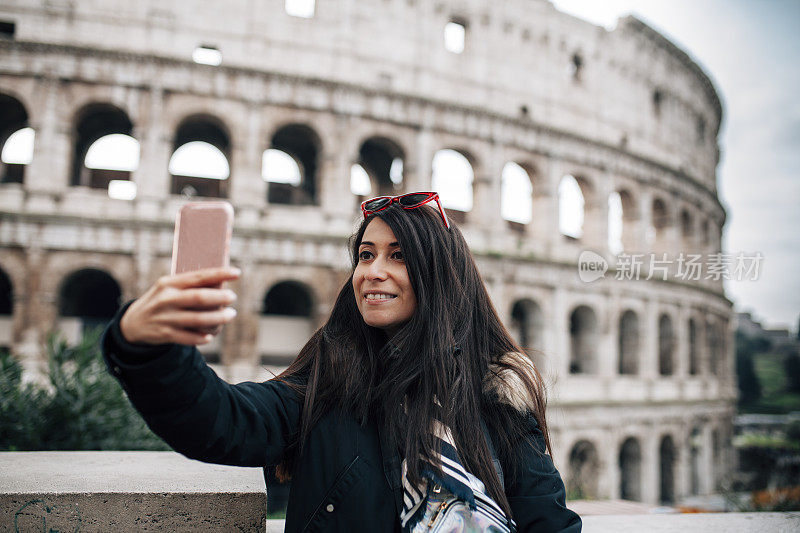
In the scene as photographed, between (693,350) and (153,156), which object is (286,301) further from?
(693,350)

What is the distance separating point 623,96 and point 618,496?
1342 centimetres

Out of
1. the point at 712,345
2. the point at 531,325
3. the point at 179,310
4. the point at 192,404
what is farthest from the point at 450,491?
the point at 712,345

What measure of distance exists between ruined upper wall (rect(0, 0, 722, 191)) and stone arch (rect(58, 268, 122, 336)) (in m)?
5.90

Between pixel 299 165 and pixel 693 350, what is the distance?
16827 mm

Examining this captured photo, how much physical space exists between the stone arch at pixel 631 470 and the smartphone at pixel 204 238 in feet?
61.8

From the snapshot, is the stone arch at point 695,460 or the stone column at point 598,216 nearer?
the stone column at point 598,216

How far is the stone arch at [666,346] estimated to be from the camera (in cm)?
1955

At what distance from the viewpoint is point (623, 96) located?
19188 millimetres

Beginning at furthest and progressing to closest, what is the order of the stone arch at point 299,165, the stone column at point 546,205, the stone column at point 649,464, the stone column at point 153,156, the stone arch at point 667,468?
the stone arch at point 667,468
the stone column at point 649,464
the stone column at point 546,205
the stone arch at point 299,165
the stone column at point 153,156

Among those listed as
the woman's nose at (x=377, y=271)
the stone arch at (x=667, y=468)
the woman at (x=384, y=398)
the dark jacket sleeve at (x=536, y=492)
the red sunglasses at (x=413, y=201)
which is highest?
the red sunglasses at (x=413, y=201)

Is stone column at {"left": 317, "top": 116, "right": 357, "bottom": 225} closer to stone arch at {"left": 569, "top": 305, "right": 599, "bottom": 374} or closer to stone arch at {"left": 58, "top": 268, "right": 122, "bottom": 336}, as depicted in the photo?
stone arch at {"left": 58, "top": 268, "right": 122, "bottom": 336}

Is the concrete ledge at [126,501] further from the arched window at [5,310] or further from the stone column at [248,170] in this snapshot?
the arched window at [5,310]

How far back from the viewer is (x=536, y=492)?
5.65ft

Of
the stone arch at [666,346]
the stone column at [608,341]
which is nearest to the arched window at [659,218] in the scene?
the stone arch at [666,346]
